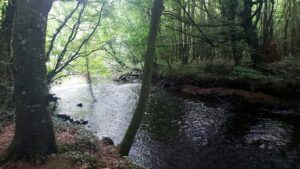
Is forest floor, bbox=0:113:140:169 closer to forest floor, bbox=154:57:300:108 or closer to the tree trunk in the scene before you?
forest floor, bbox=154:57:300:108

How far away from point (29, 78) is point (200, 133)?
34.0 ft

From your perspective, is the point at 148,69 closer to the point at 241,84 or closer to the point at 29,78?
the point at 29,78

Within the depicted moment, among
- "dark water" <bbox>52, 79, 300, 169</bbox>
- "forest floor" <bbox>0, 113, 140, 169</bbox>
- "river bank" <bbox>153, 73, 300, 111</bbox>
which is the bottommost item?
"dark water" <bbox>52, 79, 300, 169</bbox>

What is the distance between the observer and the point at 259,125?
16250 mm

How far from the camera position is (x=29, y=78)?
670 cm

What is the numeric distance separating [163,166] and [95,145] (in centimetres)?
317

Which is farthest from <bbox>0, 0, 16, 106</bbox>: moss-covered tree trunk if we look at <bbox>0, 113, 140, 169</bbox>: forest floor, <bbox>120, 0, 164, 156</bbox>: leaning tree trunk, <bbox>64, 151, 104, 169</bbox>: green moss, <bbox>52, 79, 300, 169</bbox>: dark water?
<bbox>64, 151, 104, 169</bbox>: green moss

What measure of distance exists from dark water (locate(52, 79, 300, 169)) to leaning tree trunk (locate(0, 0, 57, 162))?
5517mm

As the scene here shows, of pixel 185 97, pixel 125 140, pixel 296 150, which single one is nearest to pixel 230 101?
pixel 185 97

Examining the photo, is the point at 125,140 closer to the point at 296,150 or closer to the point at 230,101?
the point at 296,150

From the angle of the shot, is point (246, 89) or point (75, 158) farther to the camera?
point (246, 89)

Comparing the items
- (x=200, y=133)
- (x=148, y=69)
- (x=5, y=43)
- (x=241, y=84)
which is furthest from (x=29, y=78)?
(x=241, y=84)

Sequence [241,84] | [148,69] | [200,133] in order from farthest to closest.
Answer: [241,84]
[200,133]
[148,69]

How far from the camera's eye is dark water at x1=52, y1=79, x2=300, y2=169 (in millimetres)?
11555
